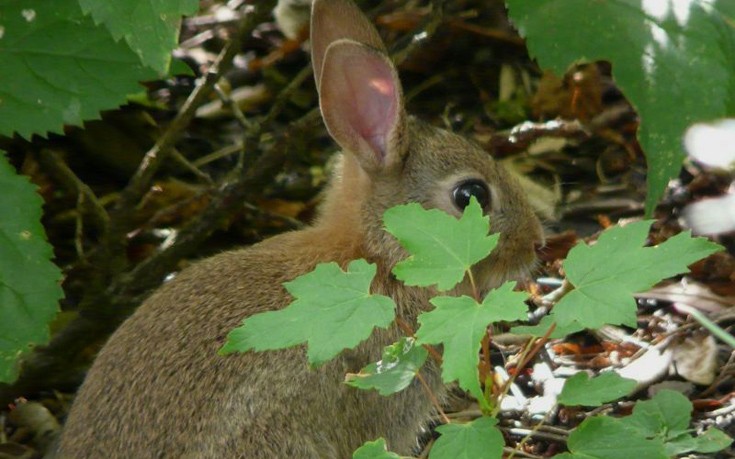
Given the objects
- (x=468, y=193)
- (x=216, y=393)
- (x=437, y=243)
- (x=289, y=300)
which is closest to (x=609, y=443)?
(x=437, y=243)

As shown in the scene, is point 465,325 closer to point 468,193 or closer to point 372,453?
point 372,453

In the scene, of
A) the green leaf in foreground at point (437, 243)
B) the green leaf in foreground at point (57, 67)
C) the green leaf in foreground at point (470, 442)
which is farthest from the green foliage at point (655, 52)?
the green leaf in foreground at point (57, 67)

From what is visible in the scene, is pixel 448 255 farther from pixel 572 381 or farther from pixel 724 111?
pixel 724 111

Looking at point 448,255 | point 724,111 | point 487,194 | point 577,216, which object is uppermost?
point 448,255

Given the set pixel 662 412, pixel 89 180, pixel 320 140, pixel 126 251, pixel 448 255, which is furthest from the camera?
pixel 320 140

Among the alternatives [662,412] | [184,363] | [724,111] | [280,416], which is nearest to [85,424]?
[184,363]

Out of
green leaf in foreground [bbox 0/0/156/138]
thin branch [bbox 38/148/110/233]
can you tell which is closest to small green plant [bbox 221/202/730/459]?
green leaf in foreground [bbox 0/0/156/138]

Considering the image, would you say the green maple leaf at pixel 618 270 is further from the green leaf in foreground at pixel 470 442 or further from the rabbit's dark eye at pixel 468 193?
the rabbit's dark eye at pixel 468 193
